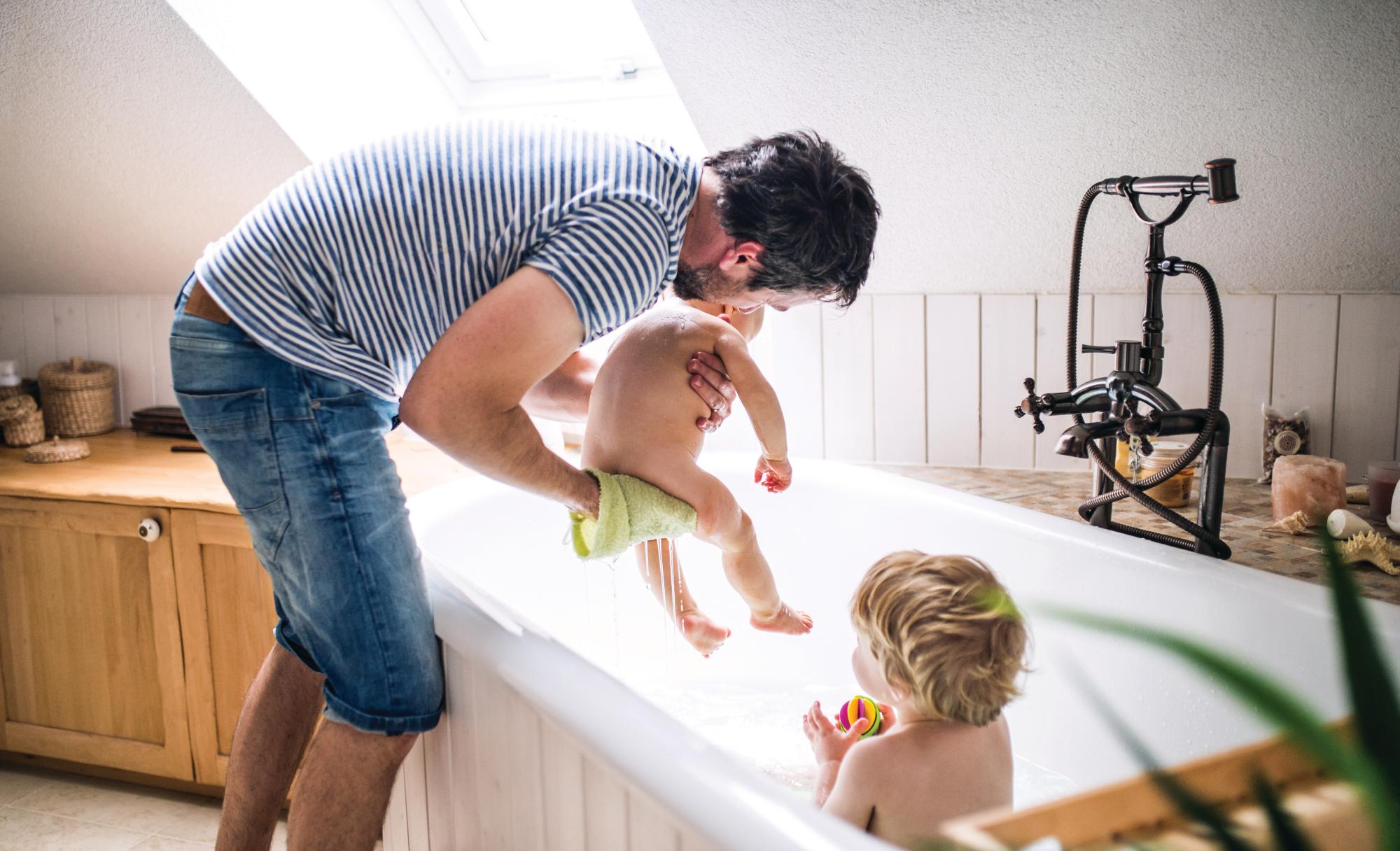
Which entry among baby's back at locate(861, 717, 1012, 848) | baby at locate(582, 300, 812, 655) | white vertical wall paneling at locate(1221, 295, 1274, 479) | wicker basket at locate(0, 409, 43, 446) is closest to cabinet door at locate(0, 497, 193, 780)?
wicker basket at locate(0, 409, 43, 446)

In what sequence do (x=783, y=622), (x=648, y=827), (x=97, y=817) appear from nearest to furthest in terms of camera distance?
(x=648, y=827) → (x=783, y=622) → (x=97, y=817)

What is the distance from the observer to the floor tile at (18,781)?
7.42 ft

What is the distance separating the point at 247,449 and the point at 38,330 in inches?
89.4

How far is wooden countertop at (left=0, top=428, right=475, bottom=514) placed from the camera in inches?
83.6

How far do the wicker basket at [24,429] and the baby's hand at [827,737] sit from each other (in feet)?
7.32

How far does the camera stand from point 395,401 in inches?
51.8

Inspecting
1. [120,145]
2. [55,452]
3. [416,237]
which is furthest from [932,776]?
[55,452]

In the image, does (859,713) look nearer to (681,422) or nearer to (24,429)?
(681,422)

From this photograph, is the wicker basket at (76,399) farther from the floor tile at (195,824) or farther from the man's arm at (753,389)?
the man's arm at (753,389)

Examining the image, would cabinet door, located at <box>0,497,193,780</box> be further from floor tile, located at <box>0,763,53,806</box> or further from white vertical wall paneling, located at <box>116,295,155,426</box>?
white vertical wall paneling, located at <box>116,295,155,426</box>

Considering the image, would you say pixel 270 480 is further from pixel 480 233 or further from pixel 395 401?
pixel 480 233

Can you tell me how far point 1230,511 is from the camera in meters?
Result: 1.86

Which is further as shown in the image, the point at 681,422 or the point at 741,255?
the point at 681,422

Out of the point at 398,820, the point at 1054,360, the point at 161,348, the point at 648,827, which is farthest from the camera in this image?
the point at 161,348
